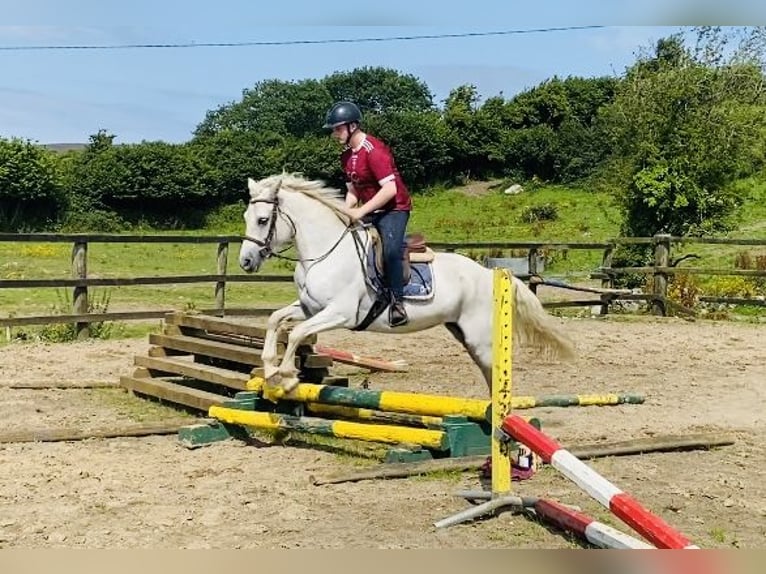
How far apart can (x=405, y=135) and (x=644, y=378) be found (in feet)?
102

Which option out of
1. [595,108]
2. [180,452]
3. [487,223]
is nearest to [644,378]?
[180,452]

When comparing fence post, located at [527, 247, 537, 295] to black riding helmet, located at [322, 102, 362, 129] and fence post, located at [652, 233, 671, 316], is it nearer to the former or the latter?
fence post, located at [652, 233, 671, 316]

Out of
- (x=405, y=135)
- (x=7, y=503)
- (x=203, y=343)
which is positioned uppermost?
(x=405, y=135)

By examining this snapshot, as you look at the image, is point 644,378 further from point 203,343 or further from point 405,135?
point 405,135

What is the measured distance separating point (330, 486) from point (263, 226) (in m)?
1.97

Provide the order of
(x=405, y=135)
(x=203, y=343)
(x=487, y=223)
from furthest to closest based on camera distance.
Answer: (x=405, y=135) < (x=487, y=223) < (x=203, y=343)

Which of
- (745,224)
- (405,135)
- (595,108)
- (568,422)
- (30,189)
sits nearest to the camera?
(568,422)

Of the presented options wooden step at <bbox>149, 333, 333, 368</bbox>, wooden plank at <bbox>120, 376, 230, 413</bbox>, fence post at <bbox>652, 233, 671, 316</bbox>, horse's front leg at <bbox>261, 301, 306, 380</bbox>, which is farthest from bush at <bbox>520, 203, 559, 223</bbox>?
horse's front leg at <bbox>261, 301, 306, 380</bbox>

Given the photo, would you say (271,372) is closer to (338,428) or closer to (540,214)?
(338,428)

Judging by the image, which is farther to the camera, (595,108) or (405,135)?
(595,108)

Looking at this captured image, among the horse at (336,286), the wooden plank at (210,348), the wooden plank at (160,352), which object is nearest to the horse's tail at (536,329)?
the horse at (336,286)

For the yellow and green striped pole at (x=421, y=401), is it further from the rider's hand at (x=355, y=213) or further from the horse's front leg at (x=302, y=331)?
the rider's hand at (x=355, y=213)

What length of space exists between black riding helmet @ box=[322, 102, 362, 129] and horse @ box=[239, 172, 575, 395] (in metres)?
0.66

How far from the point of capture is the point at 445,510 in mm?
4508
